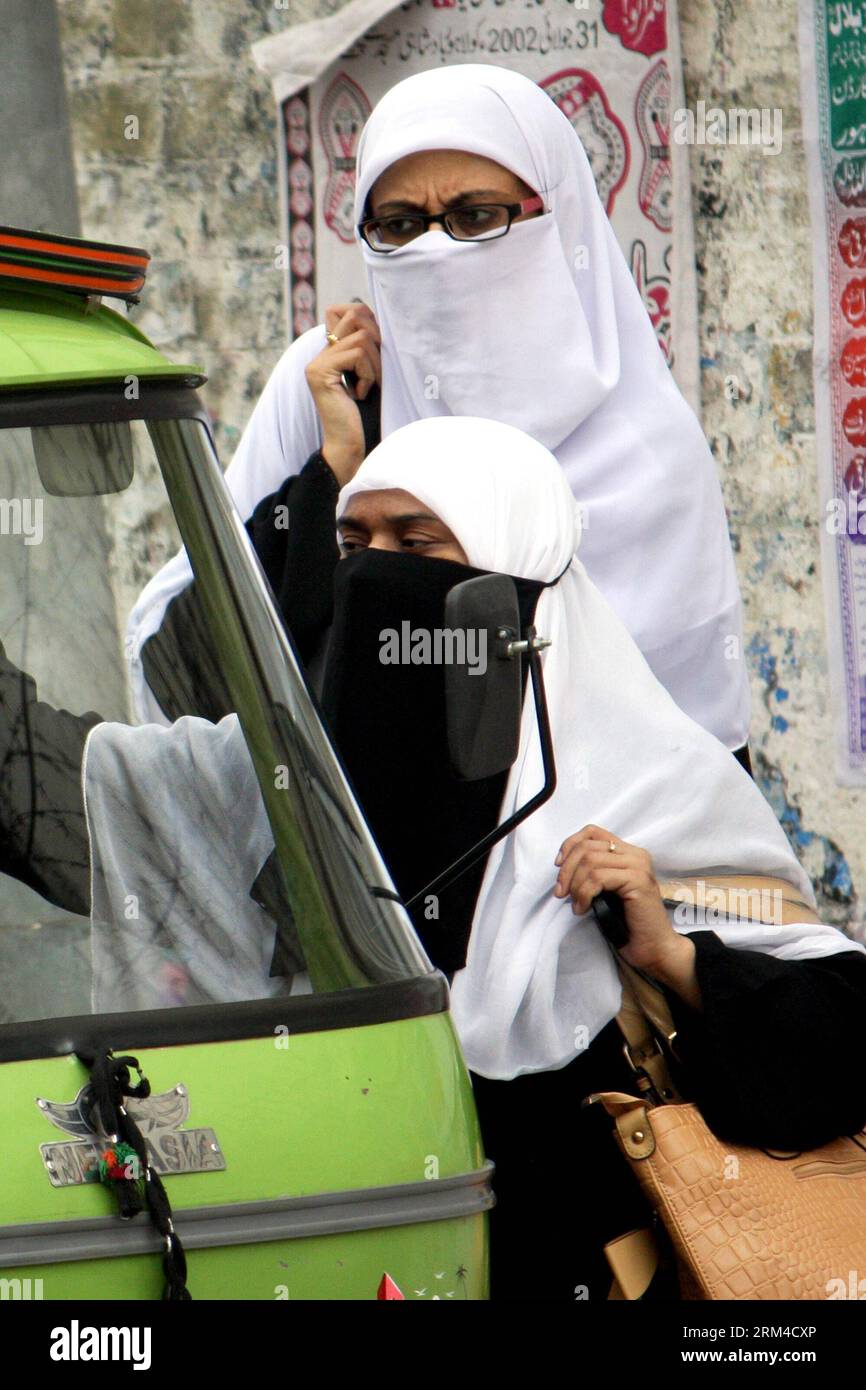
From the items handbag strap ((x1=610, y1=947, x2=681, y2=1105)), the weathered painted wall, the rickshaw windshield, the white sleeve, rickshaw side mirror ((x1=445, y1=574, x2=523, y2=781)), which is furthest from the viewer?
the weathered painted wall

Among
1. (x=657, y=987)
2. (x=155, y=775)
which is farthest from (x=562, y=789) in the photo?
(x=155, y=775)

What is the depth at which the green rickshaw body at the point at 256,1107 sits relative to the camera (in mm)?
1723

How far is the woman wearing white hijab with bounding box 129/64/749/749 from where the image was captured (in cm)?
314

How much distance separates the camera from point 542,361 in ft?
10.5

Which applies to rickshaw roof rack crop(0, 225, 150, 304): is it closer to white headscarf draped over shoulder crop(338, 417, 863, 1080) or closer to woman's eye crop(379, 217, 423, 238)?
white headscarf draped over shoulder crop(338, 417, 863, 1080)

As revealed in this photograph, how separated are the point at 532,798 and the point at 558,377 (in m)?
1.15

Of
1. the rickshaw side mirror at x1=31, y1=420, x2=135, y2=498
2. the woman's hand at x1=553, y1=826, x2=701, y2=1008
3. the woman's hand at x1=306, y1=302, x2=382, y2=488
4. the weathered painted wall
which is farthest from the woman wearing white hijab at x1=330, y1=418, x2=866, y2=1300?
Answer: the weathered painted wall

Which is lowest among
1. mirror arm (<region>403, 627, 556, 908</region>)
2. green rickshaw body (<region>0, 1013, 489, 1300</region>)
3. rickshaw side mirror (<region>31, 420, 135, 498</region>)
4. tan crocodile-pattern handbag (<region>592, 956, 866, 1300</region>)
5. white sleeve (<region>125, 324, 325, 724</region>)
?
tan crocodile-pattern handbag (<region>592, 956, 866, 1300</region>)

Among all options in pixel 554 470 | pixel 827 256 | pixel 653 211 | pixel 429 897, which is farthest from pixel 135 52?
pixel 429 897

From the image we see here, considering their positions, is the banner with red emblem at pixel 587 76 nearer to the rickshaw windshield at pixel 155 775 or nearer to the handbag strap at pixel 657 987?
the handbag strap at pixel 657 987

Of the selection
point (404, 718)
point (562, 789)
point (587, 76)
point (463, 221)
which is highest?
point (587, 76)

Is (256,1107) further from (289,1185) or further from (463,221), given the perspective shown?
(463,221)

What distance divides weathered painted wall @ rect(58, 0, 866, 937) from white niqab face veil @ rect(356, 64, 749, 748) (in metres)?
1.99

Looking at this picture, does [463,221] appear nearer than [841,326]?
Yes
